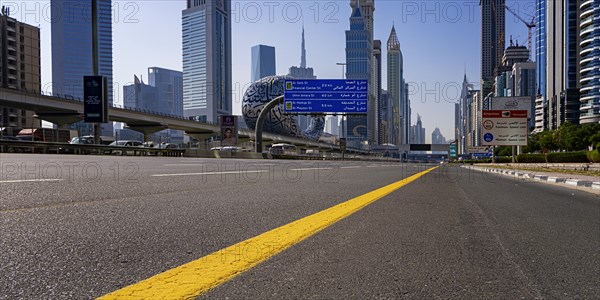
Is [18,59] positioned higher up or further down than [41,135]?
higher up

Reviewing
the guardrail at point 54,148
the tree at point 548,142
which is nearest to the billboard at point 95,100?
the guardrail at point 54,148

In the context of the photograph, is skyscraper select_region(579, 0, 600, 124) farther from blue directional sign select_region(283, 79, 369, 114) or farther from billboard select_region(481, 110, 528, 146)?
blue directional sign select_region(283, 79, 369, 114)

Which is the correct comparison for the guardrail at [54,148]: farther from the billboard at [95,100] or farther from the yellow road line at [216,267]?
the yellow road line at [216,267]

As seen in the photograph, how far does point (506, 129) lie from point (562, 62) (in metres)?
107

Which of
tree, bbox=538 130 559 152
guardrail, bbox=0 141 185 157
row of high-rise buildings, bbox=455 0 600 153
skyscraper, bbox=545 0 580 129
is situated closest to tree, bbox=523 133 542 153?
tree, bbox=538 130 559 152

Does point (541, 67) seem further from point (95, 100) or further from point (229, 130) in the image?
point (95, 100)

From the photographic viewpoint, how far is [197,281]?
1.92 m

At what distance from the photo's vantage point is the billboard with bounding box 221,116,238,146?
182 feet

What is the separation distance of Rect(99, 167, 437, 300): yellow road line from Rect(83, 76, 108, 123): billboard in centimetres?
3024

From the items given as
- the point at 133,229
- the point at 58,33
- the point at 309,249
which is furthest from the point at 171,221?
the point at 58,33

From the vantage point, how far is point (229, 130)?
184 feet

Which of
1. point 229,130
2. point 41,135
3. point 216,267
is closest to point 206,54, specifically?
point 229,130

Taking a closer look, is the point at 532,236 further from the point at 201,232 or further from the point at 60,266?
the point at 60,266

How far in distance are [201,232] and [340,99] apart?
3727 cm
